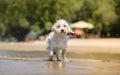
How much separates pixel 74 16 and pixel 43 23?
3343 millimetres

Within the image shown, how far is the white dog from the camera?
1543 cm

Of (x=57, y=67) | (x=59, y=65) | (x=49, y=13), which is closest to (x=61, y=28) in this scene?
(x=59, y=65)

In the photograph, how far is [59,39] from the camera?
15.7 m

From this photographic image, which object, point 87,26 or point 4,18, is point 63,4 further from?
point 4,18

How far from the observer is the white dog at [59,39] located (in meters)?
15.4

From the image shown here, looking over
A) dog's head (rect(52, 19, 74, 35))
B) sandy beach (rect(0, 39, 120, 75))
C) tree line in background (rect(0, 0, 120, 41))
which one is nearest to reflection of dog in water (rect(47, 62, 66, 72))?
sandy beach (rect(0, 39, 120, 75))

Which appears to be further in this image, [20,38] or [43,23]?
[20,38]

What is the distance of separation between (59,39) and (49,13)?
3100 cm

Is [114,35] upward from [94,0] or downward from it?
downward

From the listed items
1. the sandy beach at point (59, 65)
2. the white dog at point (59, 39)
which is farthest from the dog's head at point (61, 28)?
the sandy beach at point (59, 65)

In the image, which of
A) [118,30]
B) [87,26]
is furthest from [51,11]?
[118,30]

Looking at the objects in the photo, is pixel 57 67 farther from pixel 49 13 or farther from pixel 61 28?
pixel 49 13

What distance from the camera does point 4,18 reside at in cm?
4856

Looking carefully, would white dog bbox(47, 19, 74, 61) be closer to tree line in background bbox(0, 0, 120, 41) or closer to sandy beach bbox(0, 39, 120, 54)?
sandy beach bbox(0, 39, 120, 54)
